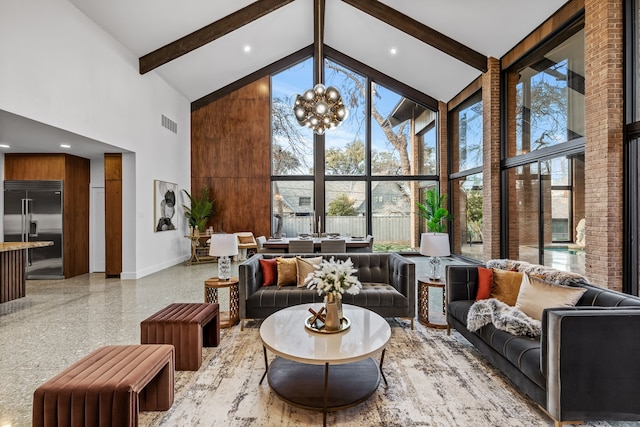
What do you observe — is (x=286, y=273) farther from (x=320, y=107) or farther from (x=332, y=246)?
(x=320, y=107)

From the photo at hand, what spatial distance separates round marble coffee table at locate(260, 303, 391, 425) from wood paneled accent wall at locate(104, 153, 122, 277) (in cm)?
536

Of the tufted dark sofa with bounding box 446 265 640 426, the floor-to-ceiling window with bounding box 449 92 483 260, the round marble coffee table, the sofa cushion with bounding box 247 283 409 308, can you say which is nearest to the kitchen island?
the sofa cushion with bounding box 247 283 409 308

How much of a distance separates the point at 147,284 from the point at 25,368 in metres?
3.32

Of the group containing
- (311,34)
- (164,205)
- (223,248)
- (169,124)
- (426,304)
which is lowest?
(426,304)

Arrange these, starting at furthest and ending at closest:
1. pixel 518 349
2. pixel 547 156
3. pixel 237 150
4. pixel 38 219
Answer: pixel 237 150
pixel 38 219
pixel 547 156
pixel 518 349

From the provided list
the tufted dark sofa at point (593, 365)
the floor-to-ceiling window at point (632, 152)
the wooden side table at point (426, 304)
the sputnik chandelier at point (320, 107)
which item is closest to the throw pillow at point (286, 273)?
the wooden side table at point (426, 304)

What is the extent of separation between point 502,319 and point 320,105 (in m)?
4.21

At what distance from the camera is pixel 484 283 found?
335 centimetres

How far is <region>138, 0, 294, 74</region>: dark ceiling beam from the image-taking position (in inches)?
266

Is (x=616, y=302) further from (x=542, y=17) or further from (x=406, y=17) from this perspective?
(x=406, y=17)

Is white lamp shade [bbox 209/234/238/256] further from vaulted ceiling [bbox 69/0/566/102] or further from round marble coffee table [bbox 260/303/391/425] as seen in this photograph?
vaulted ceiling [bbox 69/0/566/102]

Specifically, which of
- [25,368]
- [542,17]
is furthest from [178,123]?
[542,17]

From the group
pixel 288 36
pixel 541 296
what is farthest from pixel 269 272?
pixel 288 36

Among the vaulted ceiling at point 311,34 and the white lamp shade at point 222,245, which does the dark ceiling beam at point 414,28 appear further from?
the white lamp shade at point 222,245
